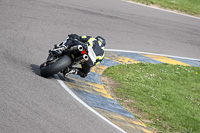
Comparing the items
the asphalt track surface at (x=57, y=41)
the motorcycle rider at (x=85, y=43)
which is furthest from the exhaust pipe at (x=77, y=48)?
the asphalt track surface at (x=57, y=41)

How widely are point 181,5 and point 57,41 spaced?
43.7 feet

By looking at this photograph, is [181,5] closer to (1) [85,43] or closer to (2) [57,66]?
(1) [85,43]

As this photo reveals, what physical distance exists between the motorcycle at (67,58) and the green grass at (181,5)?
13.3 meters

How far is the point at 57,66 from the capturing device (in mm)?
7824

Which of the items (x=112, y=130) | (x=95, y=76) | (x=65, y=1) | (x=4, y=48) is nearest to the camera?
(x=112, y=130)

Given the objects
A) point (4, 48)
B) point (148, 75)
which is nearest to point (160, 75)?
point (148, 75)

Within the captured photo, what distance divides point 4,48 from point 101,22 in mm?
6364

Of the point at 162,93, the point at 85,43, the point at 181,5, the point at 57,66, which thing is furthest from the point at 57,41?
the point at 181,5

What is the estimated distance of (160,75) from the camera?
38.3ft

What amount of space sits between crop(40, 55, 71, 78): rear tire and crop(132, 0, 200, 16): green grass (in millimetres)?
13676

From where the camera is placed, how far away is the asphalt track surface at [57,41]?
20.5 ft

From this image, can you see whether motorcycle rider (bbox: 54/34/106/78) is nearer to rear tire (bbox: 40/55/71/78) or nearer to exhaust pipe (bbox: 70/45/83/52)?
exhaust pipe (bbox: 70/45/83/52)

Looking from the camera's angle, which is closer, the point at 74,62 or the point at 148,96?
the point at 74,62

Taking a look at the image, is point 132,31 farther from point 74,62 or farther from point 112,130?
point 112,130
